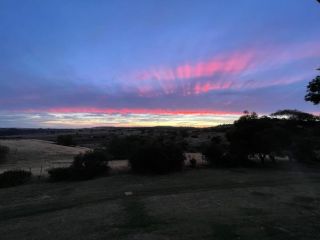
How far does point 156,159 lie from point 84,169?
5.08 m

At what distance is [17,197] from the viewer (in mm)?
19875

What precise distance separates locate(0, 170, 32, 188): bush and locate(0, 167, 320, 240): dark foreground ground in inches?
52.4

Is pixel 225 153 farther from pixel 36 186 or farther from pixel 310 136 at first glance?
pixel 36 186

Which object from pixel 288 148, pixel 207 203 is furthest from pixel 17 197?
pixel 288 148

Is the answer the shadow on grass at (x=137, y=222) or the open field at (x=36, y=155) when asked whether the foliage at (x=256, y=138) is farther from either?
the shadow on grass at (x=137, y=222)

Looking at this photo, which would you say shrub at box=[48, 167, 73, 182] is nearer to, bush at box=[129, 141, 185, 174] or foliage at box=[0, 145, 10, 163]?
bush at box=[129, 141, 185, 174]

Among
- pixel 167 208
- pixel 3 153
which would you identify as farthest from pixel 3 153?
pixel 167 208

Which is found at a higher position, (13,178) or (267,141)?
(267,141)

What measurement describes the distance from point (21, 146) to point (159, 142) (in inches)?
1024

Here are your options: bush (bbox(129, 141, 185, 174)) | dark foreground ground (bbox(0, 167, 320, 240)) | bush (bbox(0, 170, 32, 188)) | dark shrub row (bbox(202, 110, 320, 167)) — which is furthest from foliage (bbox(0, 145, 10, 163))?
dark shrub row (bbox(202, 110, 320, 167))

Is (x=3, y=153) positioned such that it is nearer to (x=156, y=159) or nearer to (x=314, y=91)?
(x=156, y=159)

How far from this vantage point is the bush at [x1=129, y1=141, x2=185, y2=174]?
27.3m

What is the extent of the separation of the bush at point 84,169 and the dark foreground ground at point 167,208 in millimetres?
1422

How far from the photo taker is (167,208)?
1538cm
